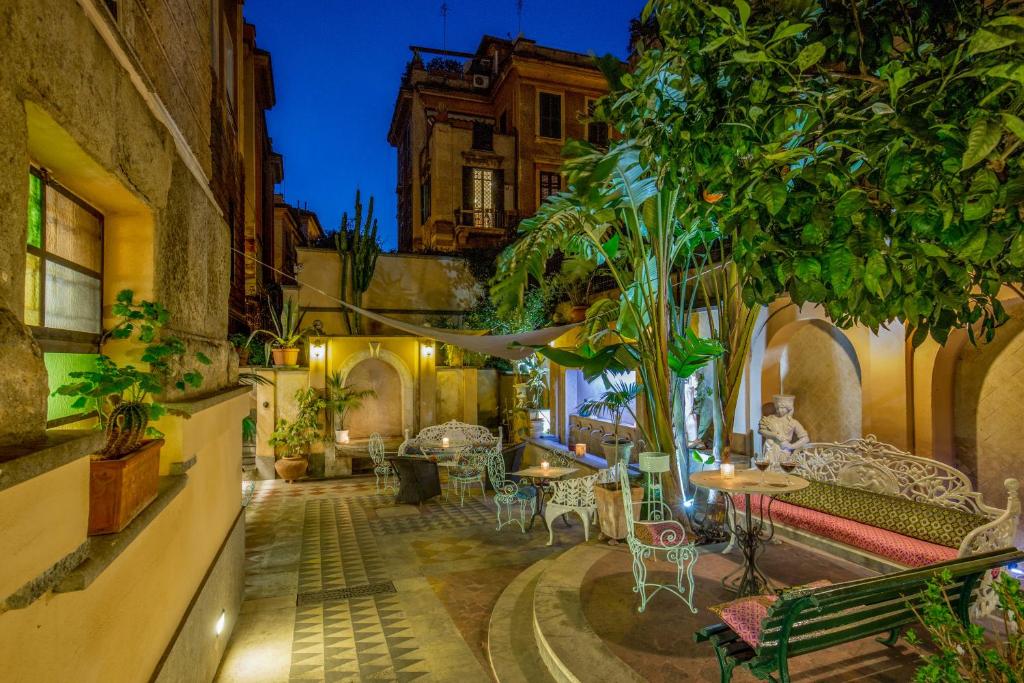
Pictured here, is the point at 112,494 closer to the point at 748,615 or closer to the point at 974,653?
the point at 974,653

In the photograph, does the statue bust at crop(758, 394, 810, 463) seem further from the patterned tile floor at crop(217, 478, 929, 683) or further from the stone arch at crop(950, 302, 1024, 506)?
the patterned tile floor at crop(217, 478, 929, 683)

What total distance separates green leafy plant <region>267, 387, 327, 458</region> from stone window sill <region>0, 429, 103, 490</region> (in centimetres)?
1065

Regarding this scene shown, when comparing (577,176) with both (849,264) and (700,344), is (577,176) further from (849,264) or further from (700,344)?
(849,264)

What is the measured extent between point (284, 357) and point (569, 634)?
404 inches

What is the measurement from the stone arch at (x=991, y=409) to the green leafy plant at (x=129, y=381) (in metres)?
7.47

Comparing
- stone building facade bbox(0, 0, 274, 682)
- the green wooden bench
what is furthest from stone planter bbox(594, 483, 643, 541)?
stone building facade bbox(0, 0, 274, 682)

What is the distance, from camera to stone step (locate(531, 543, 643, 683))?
143 inches

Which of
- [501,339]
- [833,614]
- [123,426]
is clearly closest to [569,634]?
[833,614]

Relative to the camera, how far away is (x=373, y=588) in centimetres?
605

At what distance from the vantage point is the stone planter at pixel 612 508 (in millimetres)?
6281

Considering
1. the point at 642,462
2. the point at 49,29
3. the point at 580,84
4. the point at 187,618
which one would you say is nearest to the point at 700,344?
the point at 642,462

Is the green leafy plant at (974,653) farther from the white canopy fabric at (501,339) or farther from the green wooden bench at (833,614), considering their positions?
the white canopy fabric at (501,339)

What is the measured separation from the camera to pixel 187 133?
4.68m

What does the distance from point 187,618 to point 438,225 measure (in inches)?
682
